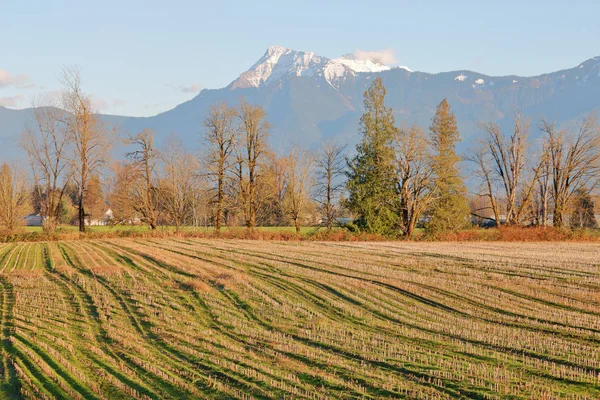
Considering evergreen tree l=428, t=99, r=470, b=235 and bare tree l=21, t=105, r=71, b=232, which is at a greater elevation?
bare tree l=21, t=105, r=71, b=232

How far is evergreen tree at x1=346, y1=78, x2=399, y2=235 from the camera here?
2133 inches

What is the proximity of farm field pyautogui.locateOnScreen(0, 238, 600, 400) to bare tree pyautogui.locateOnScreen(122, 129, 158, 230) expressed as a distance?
30.9 meters

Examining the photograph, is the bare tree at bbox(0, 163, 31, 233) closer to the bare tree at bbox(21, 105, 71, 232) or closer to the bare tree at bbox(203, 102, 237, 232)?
the bare tree at bbox(21, 105, 71, 232)

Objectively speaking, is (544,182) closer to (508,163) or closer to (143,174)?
(508,163)

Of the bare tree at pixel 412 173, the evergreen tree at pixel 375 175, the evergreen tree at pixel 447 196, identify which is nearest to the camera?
the evergreen tree at pixel 375 175

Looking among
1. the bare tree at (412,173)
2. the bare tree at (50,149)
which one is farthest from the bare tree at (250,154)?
the bare tree at (50,149)

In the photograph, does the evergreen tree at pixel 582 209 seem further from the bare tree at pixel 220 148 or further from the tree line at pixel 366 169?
the bare tree at pixel 220 148

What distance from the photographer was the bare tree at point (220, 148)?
5656 cm

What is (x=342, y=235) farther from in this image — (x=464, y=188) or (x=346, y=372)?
(x=346, y=372)

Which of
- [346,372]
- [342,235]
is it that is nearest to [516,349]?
[346,372]

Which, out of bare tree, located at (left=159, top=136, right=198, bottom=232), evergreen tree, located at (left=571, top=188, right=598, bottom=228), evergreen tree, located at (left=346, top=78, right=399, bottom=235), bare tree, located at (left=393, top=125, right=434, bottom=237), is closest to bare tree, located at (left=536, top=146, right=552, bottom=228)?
evergreen tree, located at (left=571, top=188, right=598, bottom=228)

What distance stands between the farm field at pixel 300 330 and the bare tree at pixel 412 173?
979 inches

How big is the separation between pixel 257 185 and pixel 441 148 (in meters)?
19.1

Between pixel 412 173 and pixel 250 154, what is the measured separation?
16343 millimetres
